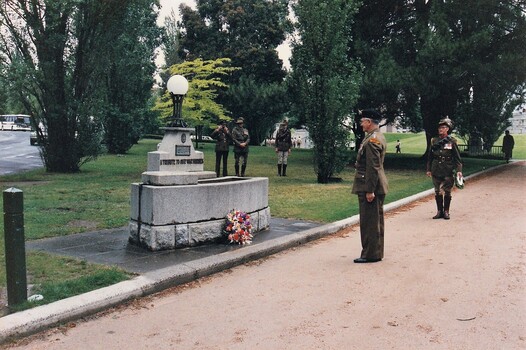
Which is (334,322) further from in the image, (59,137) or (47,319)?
(59,137)

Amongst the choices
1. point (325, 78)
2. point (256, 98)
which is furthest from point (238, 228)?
point (256, 98)

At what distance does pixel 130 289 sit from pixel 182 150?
317 centimetres

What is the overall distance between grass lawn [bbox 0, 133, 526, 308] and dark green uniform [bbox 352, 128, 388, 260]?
113 inches

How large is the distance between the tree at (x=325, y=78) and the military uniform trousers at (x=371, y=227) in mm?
9031

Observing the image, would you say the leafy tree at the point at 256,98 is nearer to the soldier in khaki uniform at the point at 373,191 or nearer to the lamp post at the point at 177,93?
the lamp post at the point at 177,93

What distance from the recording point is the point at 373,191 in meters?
6.58

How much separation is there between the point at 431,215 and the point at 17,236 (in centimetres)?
851

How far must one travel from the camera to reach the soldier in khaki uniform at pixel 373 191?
6652 millimetres

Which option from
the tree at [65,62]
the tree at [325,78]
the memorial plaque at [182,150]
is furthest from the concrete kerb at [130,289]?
the tree at [65,62]

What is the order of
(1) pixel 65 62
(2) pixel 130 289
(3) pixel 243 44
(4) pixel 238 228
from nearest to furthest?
(2) pixel 130 289 → (4) pixel 238 228 → (1) pixel 65 62 → (3) pixel 243 44

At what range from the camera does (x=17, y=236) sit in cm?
464

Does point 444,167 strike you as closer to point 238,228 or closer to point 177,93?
point 238,228

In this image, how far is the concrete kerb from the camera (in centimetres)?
424

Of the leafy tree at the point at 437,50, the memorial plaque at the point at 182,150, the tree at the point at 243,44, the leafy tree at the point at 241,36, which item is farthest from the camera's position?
the leafy tree at the point at 241,36
